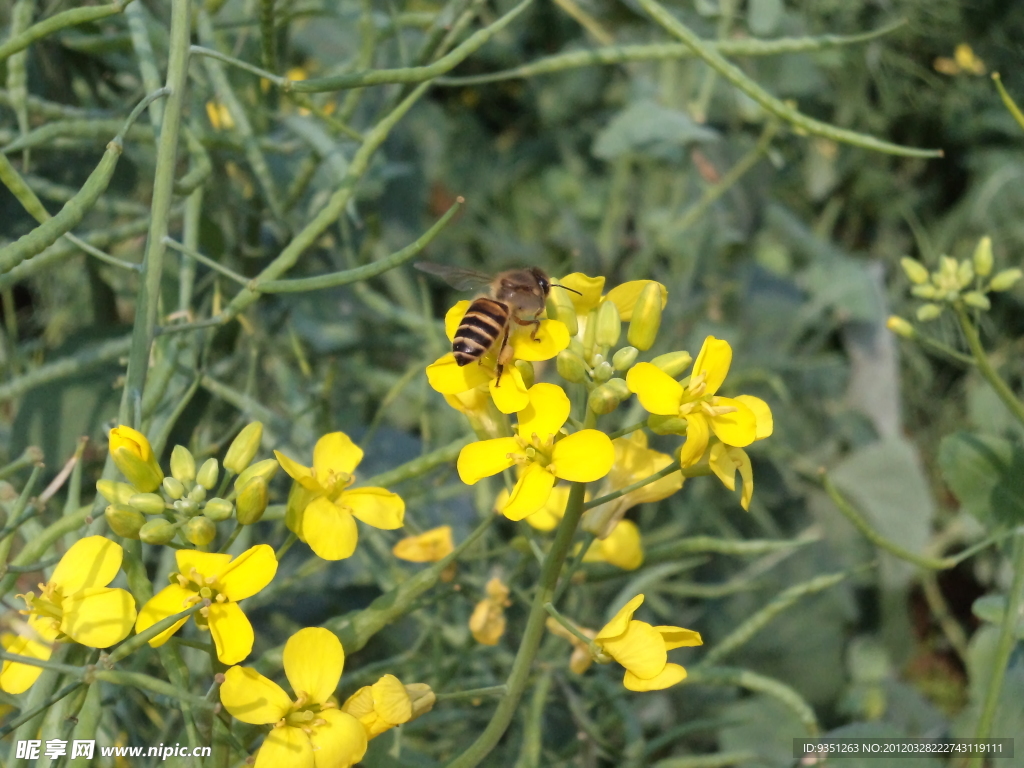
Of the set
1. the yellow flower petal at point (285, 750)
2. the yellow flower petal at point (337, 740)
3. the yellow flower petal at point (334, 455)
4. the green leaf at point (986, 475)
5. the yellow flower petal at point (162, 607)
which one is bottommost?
the green leaf at point (986, 475)

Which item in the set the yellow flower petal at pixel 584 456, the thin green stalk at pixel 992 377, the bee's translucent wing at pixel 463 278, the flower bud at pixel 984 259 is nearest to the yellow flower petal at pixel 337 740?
the yellow flower petal at pixel 584 456

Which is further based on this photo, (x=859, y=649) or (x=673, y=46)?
(x=859, y=649)

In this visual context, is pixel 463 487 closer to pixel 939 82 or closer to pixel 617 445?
pixel 617 445

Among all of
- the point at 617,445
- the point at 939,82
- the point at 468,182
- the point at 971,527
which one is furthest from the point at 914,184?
the point at 617,445

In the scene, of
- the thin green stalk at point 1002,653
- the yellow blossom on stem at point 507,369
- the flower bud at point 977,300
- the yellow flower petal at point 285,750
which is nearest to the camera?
the yellow flower petal at point 285,750

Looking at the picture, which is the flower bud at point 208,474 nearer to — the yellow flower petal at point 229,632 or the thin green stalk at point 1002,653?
the yellow flower petal at point 229,632

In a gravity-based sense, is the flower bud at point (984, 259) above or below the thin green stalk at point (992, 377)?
above

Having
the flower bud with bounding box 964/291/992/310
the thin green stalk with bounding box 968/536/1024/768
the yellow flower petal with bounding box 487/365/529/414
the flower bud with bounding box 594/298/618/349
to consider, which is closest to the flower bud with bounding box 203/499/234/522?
the yellow flower petal with bounding box 487/365/529/414

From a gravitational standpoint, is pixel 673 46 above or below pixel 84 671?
above

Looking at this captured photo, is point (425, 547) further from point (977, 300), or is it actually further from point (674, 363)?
point (977, 300)
